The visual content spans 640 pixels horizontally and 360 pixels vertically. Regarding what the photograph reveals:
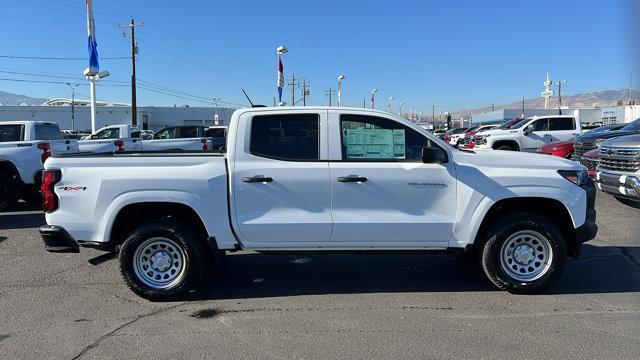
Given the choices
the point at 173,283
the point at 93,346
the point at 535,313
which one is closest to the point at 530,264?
the point at 535,313

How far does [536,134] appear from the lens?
19.2m

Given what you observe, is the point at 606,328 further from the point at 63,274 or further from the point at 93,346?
the point at 63,274

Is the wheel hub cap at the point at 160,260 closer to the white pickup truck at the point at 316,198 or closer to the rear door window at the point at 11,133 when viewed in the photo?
the white pickup truck at the point at 316,198

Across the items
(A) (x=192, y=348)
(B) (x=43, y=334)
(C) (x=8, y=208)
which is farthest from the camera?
(C) (x=8, y=208)

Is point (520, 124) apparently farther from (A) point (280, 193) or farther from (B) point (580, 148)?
(A) point (280, 193)

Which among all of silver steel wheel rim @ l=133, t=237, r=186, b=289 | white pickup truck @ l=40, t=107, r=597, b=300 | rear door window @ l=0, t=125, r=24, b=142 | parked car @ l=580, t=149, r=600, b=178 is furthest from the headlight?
rear door window @ l=0, t=125, r=24, b=142

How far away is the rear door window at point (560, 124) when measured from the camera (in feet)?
63.5

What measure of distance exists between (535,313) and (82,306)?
4341mm

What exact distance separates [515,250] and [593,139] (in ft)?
29.5

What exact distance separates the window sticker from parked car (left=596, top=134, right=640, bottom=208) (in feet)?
17.9

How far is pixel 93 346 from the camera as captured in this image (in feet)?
13.6

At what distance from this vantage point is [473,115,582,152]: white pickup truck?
751 inches

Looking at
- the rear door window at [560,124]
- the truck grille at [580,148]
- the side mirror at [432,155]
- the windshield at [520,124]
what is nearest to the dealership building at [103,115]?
the windshield at [520,124]

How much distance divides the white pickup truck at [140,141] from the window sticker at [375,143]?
5969 millimetres
